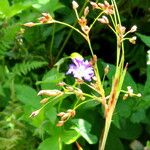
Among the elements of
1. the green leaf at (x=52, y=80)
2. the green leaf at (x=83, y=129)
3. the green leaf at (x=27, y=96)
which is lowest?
the green leaf at (x=83, y=129)

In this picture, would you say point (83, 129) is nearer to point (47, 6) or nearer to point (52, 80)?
point (52, 80)

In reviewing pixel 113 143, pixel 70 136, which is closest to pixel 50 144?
pixel 70 136

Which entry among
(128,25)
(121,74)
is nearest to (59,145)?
(121,74)

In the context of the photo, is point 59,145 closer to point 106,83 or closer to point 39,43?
point 106,83

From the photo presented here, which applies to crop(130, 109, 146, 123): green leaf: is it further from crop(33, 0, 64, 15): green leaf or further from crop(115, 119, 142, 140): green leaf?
crop(33, 0, 64, 15): green leaf

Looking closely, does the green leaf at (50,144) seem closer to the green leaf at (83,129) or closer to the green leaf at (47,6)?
the green leaf at (83,129)

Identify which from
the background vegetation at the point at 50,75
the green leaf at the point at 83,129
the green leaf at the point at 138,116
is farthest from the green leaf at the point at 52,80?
the green leaf at the point at 138,116
